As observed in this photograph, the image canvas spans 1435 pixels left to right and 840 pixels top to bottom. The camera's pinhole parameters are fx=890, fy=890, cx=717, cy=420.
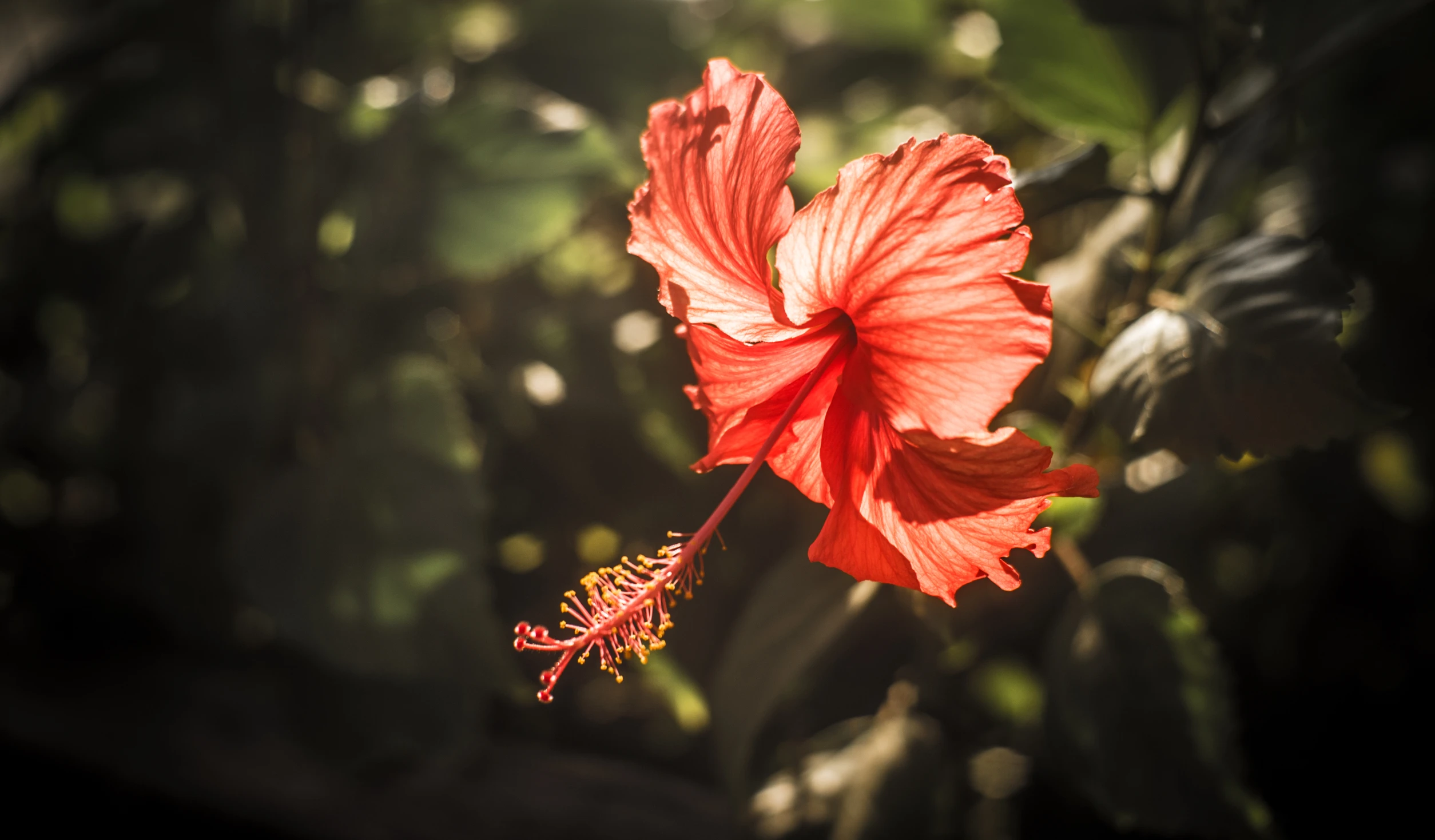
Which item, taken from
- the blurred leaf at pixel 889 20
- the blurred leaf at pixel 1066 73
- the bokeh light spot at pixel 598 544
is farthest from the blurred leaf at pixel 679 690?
the blurred leaf at pixel 889 20

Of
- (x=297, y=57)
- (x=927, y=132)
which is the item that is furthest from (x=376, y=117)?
(x=927, y=132)

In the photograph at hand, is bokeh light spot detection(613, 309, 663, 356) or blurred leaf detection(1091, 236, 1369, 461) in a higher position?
blurred leaf detection(1091, 236, 1369, 461)

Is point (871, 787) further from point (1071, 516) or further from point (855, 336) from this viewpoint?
point (855, 336)

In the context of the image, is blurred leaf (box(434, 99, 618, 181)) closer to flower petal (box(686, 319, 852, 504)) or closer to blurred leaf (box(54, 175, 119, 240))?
flower petal (box(686, 319, 852, 504))

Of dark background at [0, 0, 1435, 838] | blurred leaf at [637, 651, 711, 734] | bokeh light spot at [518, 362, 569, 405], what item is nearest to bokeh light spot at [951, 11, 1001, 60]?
dark background at [0, 0, 1435, 838]

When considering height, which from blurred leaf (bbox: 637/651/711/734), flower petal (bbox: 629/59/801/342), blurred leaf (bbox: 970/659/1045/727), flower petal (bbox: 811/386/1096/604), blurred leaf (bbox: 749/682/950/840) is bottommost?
blurred leaf (bbox: 970/659/1045/727)

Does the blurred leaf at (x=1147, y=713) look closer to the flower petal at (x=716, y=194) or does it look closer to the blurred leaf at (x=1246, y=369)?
the blurred leaf at (x=1246, y=369)

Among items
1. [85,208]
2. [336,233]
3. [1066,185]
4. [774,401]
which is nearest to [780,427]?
[774,401]
